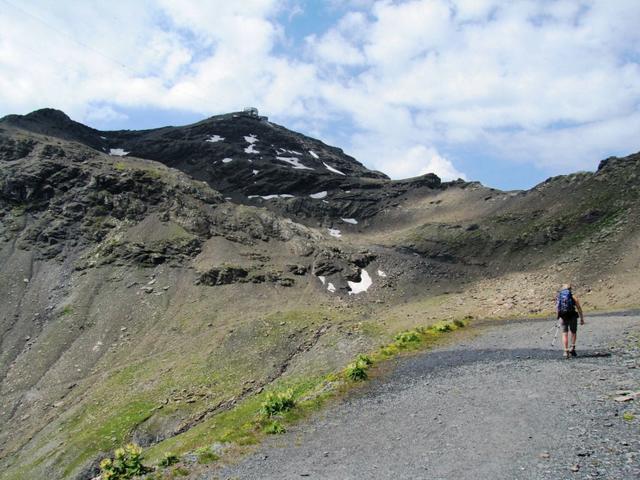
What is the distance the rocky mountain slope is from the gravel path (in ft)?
12.4

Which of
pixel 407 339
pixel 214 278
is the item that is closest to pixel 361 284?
pixel 214 278

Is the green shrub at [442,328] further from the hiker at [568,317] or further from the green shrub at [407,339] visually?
the hiker at [568,317]

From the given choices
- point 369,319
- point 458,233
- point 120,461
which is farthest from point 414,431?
point 458,233

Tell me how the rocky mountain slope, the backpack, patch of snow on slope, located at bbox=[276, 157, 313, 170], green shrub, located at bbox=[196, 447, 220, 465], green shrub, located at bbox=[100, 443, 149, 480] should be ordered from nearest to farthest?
green shrub, located at bbox=[196, 447, 220, 465] < green shrub, located at bbox=[100, 443, 149, 480] < the backpack < the rocky mountain slope < patch of snow on slope, located at bbox=[276, 157, 313, 170]

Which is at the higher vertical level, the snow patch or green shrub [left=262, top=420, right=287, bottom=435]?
the snow patch

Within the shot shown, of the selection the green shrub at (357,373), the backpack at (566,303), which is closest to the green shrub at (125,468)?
the green shrub at (357,373)

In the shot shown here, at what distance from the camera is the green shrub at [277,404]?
1902 centimetres

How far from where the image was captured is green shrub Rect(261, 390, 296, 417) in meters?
19.0

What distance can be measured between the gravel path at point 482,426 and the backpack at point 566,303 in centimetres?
184

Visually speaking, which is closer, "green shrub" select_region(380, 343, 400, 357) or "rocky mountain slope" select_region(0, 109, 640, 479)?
"green shrub" select_region(380, 343, 400, 357)

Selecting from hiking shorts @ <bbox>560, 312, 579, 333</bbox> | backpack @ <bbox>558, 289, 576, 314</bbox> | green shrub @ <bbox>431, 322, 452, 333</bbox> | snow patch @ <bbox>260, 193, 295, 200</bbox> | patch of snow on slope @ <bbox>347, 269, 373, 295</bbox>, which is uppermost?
snow patch @ <bbox>260, 193, 295, 200</bbox>

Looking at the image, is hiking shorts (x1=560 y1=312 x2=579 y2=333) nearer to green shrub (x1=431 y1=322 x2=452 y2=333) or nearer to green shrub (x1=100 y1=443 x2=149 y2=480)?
green shrub (x1=431 y1=322 x2=452 y2=333)

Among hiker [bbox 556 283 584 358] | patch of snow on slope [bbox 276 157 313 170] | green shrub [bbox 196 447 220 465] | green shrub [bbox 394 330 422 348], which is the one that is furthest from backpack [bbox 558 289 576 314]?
patch of snow on slope [bbox 276 157 313 170]

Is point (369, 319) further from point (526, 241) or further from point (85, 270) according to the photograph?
point (85, 270)
